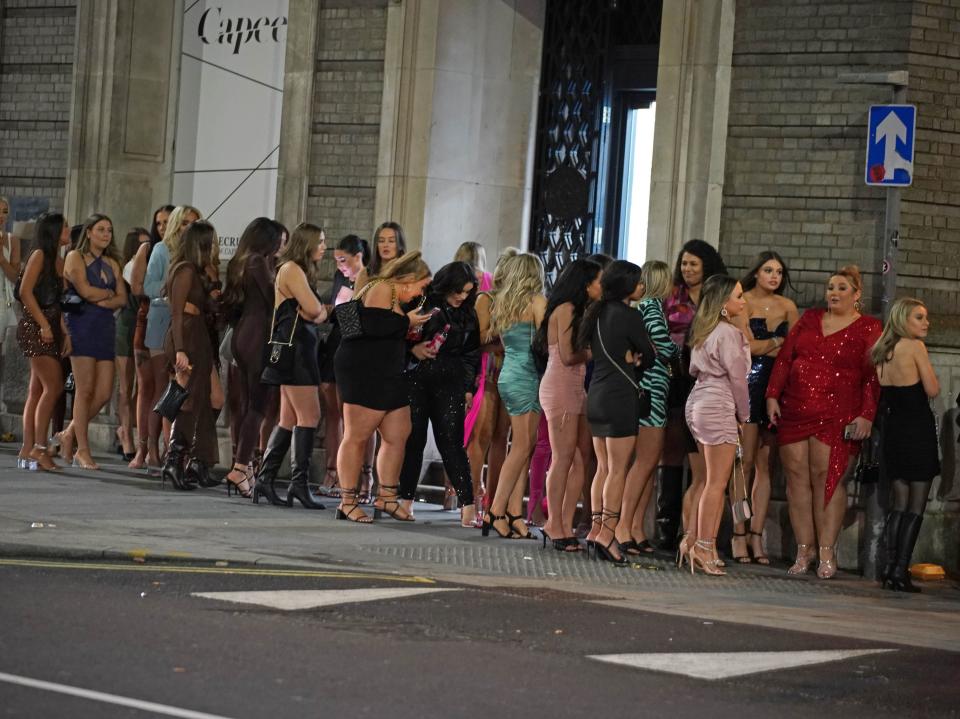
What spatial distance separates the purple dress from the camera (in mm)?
11352

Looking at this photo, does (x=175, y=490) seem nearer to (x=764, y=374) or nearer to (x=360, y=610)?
(x=764, y=374)

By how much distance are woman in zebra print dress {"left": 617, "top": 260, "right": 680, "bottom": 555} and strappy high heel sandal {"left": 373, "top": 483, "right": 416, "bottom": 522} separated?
1.64m

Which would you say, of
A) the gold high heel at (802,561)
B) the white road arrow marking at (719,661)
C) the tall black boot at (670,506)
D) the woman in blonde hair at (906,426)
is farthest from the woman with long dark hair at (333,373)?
the white road arrow marking at (719,661)

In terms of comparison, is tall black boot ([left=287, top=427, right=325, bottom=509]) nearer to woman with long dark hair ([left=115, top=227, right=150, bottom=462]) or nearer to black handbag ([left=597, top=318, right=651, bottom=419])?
black handbag ([left=597, top=318, right=651, bottom=419])

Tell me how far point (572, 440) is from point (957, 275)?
391 centimetres

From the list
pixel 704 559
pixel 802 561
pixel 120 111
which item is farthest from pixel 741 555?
pixel 120 111

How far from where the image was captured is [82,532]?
10617 mm

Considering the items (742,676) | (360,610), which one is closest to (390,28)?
(360,610)

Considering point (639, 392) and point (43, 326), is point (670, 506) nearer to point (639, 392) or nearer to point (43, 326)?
point (639, 392)

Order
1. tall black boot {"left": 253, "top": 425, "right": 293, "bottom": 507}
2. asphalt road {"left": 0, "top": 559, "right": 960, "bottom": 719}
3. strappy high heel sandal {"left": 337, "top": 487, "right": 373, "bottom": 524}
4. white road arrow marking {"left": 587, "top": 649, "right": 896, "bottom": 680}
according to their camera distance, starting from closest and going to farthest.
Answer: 1. asphalt road {"left": 0, "top": 559, "right": 960, "bottom": 719}
2. white road arrow marking {"left": 587, "top": 649, "right": 896, "bottom": 680}
3. strappy high heel sandal {"left": 337, "top": 487, "right": 373, "bottom": 524}
4. tall black boot {"left": 253, "top": 425, "right": 293, "bottom": 507}

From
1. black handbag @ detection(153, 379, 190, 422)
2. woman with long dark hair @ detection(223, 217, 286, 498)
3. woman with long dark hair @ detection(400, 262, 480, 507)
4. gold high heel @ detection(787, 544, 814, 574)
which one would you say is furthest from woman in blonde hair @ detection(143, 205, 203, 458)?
gold high heel @ detection(787, 544, 814, 574)

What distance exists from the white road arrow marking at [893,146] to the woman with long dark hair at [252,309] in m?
4.38

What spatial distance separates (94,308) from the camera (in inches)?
559

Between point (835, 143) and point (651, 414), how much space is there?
3.44m
